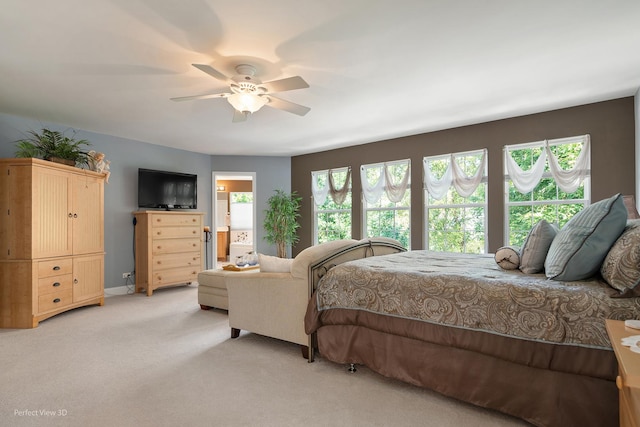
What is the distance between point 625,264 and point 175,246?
5.62 m

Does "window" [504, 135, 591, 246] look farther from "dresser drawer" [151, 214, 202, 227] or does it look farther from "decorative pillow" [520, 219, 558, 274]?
"dresser drawer" [151, 214, 202, 227]

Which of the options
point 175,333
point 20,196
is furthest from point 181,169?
point 175,333

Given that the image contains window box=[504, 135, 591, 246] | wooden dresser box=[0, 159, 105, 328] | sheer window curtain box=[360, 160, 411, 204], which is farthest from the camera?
sheer window curtain box=[360, 160, 411, 204]

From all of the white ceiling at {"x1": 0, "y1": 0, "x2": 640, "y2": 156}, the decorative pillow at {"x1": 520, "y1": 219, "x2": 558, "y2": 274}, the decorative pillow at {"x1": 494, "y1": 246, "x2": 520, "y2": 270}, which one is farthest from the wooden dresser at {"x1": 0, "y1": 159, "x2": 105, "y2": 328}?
the decorative pillow at {"x1": 520, "y1": 219, "x2": 558, "y2": 274}

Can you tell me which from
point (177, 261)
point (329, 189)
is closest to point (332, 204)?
point (329, 189)

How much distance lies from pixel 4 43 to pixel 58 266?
97.4 inches

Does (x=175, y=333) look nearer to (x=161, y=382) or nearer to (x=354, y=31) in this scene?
(x=161, y=382)

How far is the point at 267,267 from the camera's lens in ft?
9.86

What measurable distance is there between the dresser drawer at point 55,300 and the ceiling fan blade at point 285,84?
11.3 ft

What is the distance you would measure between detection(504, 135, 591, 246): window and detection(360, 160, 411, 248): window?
154 cm

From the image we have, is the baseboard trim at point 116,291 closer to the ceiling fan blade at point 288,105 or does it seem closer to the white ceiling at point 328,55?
the white ceiling at point 328,55

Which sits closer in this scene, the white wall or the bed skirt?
the bed skirt

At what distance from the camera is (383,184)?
604cm

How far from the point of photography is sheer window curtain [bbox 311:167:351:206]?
652 centimetres
